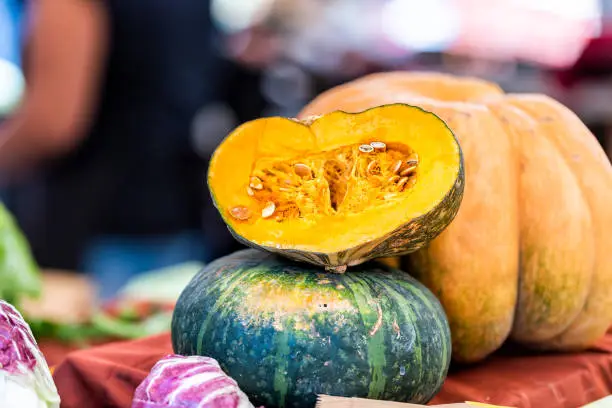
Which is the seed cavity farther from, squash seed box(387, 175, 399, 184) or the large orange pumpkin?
the large orange pumpkin

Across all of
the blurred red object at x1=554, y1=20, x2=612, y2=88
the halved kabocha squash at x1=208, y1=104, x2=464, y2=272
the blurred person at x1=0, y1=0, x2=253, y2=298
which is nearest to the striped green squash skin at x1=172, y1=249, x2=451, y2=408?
the halved kabocha squash at x1=208, y1=104, x2=464, y2=272

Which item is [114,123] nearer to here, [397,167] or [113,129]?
[113,129]

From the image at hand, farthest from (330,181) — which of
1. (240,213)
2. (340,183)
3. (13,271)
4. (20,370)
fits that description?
(13,271)

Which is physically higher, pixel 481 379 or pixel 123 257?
pixel 481 379

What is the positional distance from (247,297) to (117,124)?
6.09 ft

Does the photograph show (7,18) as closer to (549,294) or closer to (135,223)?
(135,223)

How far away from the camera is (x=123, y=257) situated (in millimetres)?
2684

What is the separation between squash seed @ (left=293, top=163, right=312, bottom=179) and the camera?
0.90 metres

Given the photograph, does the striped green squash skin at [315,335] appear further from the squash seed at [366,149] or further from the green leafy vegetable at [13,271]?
the green leafy vegetable at [13,271]

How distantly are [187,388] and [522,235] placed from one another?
616 millimetres

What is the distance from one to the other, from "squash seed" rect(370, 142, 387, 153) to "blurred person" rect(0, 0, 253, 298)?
1.75m

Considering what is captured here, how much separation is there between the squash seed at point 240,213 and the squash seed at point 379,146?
178 mm

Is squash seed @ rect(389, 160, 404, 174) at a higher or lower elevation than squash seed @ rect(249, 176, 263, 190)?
higher

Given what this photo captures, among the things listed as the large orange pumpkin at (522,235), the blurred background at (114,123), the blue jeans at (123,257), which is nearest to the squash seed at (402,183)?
the large orange pumpkin at (522,235)
